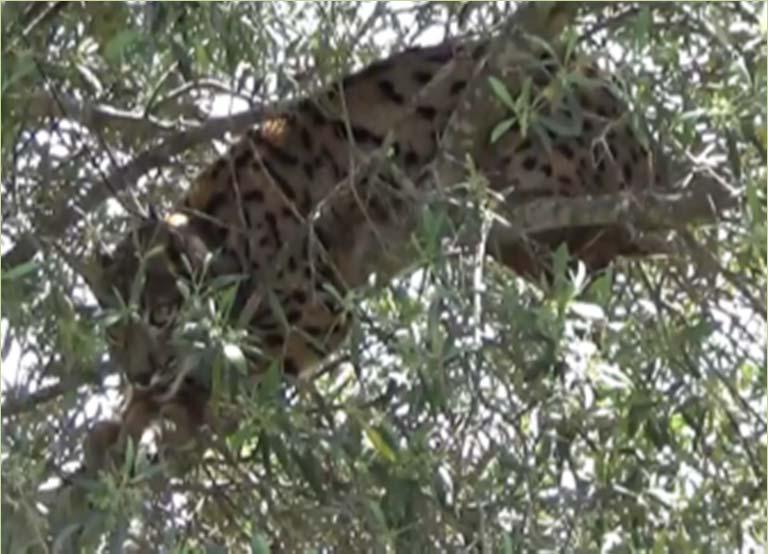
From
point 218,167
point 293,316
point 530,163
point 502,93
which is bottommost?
point 502,93

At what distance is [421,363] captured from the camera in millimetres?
2215

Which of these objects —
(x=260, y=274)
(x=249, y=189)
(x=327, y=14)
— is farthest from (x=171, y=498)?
(x=249, y=189)

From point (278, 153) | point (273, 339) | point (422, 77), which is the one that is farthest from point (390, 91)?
point (273, 339)

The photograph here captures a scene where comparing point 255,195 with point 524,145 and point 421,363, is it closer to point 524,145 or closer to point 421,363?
point 524,145

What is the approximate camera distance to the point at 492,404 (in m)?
2.39

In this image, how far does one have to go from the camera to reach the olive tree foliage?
7.48 ft

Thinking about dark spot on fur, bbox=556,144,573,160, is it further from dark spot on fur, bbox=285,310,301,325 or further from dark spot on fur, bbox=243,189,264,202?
dark spot on fur, bbox=285,310,301,325

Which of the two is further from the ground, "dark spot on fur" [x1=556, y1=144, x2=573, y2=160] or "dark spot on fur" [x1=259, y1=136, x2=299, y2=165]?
"dark spot on fur" [x1=259, y1=136, x2=299, y2=165]

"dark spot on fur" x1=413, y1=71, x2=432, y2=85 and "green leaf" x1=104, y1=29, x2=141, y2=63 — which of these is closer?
"green leaf" x1=104, y1=29, x2=141, y2=63

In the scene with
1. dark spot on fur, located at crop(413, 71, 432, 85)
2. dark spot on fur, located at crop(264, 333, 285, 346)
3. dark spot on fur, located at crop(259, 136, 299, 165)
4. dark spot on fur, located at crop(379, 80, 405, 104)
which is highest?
dark spot on fur, located at crop(413, 71, 432, 85)

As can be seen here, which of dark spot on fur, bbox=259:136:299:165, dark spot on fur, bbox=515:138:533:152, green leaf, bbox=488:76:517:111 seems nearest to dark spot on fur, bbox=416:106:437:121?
dark spot on fur, bbox=515:138:533:152

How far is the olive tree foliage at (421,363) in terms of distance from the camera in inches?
89.8

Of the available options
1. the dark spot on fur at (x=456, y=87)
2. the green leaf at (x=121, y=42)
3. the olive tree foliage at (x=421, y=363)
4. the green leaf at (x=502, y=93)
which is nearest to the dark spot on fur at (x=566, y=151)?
the dark spot on fur at (x=456, y=87)

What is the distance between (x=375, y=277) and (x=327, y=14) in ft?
1.18
